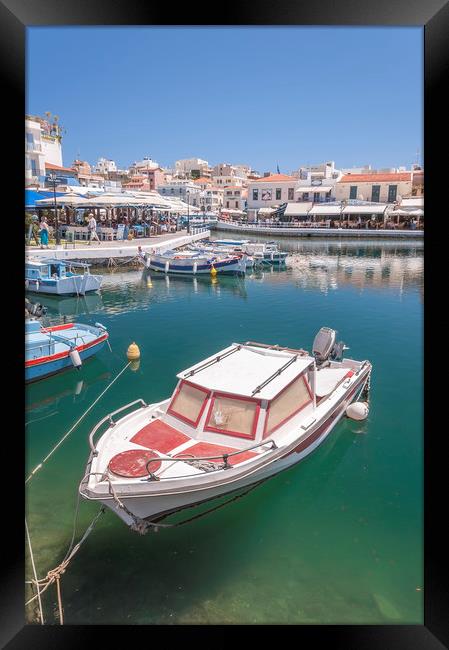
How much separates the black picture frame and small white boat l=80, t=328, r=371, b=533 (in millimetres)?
3248

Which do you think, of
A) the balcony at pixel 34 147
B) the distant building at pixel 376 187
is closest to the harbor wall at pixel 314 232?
the distant building at pixel 376 187

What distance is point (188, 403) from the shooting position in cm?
768

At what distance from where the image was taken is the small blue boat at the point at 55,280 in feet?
74.3

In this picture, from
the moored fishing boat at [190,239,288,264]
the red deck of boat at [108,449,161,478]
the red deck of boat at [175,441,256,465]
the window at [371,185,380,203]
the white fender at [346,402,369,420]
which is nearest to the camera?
the red deck of boat at [108,449,161,478]

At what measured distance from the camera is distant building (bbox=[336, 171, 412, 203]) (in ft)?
231

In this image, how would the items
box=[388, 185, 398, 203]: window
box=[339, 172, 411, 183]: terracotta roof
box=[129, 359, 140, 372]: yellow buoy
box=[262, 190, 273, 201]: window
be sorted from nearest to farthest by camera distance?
box=[129, 359, 140, 372]: yellow buoy, box=[339, 172, 411, 183]: terracotta roof, box=[388, 185, 398, 203]: window, box=[262, 190, 273, 201]: window

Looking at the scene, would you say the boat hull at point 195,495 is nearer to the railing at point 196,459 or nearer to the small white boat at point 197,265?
the railing at point 196,459

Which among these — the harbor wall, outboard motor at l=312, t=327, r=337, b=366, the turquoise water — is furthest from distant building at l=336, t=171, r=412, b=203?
outboard motor at l=312, t=327, r=337, b=366

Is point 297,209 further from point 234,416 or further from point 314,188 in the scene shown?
point 234,416

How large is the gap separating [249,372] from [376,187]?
71.8m

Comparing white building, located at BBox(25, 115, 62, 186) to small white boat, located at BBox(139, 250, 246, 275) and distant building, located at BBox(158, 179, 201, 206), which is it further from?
distant building, located at BBox(158, 179, 201, 206)
